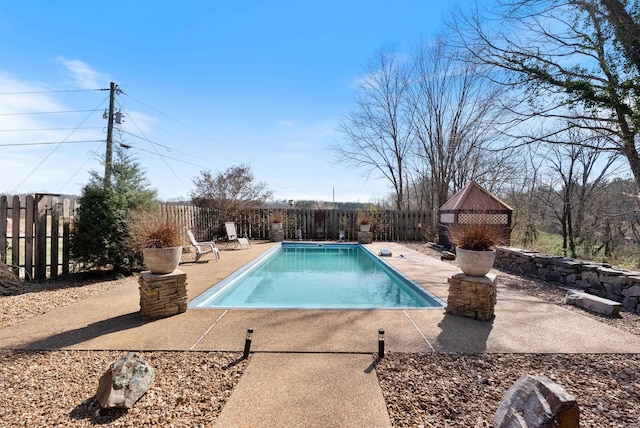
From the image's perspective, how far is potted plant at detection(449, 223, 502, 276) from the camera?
3.35 metres

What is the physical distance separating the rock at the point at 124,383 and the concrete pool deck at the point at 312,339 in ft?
1.96

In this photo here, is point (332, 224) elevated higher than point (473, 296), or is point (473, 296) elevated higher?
point (332, 224)

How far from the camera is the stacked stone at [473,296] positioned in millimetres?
3295

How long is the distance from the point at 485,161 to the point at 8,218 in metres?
15.6

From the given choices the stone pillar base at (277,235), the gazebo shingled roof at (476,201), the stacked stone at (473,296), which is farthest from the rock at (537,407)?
the stone pillar base at (277,235)

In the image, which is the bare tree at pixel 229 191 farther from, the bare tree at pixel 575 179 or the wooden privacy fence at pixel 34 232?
the bare tree at pixel 575 179

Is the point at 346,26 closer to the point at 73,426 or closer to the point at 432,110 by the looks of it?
the point at 432,110

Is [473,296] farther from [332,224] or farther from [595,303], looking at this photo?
[332,224]

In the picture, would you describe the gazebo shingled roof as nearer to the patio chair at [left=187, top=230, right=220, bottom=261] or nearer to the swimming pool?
the swimming pool

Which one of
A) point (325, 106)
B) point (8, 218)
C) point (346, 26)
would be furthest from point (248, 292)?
point (325, 106)

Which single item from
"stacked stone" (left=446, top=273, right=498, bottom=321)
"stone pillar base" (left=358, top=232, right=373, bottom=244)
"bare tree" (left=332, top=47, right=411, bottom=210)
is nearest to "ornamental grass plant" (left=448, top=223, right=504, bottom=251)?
"stacked stone" (left=446, top=273, right=498, bottom=321)

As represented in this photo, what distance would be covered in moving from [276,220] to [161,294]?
8.58 metres

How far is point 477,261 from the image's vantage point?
11.0 ft

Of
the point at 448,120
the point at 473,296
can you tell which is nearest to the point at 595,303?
the point at 473,296
